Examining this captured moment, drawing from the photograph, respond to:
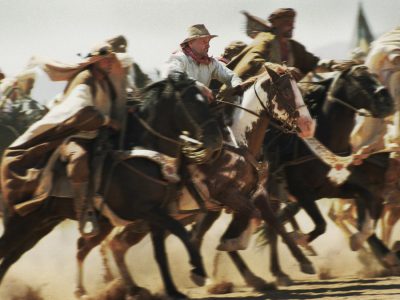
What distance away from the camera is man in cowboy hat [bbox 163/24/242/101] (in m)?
10.4

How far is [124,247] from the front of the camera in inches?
412

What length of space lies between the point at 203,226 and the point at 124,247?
1.18 metres

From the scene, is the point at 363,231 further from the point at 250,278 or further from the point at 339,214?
the point at 339,214

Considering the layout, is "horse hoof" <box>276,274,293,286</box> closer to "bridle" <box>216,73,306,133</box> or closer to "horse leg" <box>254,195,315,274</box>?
"horse leg" <box>254,195,315,274</box>

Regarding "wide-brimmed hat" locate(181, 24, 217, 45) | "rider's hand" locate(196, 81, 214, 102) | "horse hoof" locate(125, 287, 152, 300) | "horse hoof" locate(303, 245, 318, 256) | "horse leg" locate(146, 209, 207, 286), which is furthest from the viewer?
"horse hoof" locate(303, 245, 318, 256)

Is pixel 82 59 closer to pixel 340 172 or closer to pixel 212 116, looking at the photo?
pixel 212 116

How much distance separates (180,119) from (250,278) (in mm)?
1906

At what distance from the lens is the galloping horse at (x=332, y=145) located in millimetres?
11062

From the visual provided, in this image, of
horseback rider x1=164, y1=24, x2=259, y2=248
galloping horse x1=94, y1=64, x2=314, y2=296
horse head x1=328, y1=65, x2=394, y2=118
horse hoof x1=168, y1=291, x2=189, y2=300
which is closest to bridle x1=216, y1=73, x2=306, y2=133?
galloping horse x1=94, y1=64, x2=314, y2=296

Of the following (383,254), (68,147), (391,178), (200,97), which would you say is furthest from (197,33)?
(383,254)

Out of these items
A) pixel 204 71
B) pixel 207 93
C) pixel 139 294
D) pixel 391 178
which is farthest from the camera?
pixel 391 178

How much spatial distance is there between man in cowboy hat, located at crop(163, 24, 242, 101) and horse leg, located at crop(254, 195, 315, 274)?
1.14 meters

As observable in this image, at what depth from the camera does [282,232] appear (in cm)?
1020

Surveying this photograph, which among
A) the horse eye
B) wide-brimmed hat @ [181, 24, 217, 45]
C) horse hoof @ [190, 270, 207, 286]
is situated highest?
wide-brimmed hat @ [181, 24, 217, 45]
